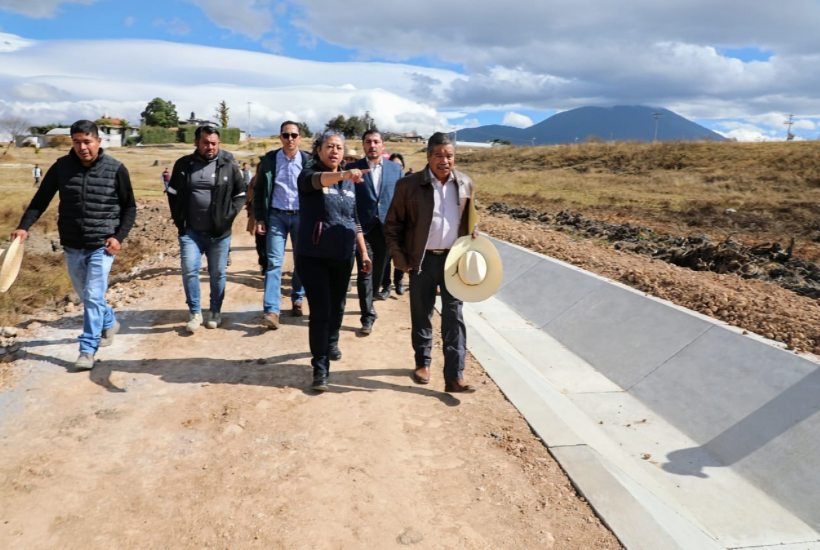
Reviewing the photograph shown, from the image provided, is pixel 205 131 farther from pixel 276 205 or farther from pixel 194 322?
pixel 194 322

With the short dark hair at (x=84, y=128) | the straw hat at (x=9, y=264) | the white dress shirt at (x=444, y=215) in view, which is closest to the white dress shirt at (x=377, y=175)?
the white dress shirt at (x=444, y=215)

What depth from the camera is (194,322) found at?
20.7ft

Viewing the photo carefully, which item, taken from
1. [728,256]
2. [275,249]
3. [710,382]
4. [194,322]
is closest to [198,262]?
[194,322]

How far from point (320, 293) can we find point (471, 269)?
1181 millimetres

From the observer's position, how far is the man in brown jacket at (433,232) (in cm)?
482

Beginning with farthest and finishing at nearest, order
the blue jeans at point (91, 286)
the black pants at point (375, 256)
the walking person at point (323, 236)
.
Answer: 1. the black pants at point (375, 256)
2. the blue jeans at point (91, 286)
3. the walking person at point (323, 236)

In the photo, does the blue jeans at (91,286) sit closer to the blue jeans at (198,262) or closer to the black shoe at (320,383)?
the blue jeans at (198,262)

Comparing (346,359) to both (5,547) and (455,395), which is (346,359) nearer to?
(455,395)

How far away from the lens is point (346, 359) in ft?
18.8

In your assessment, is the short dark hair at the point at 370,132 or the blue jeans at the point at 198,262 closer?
the blue jeans at the point at 198,262

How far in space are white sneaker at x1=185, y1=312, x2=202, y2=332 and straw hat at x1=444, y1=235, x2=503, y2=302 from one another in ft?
9.57

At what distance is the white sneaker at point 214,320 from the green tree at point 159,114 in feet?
345

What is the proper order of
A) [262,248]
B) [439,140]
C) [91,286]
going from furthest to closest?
[262,248] → [91,286] → [439,140]

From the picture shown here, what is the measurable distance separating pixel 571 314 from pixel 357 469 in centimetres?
527
